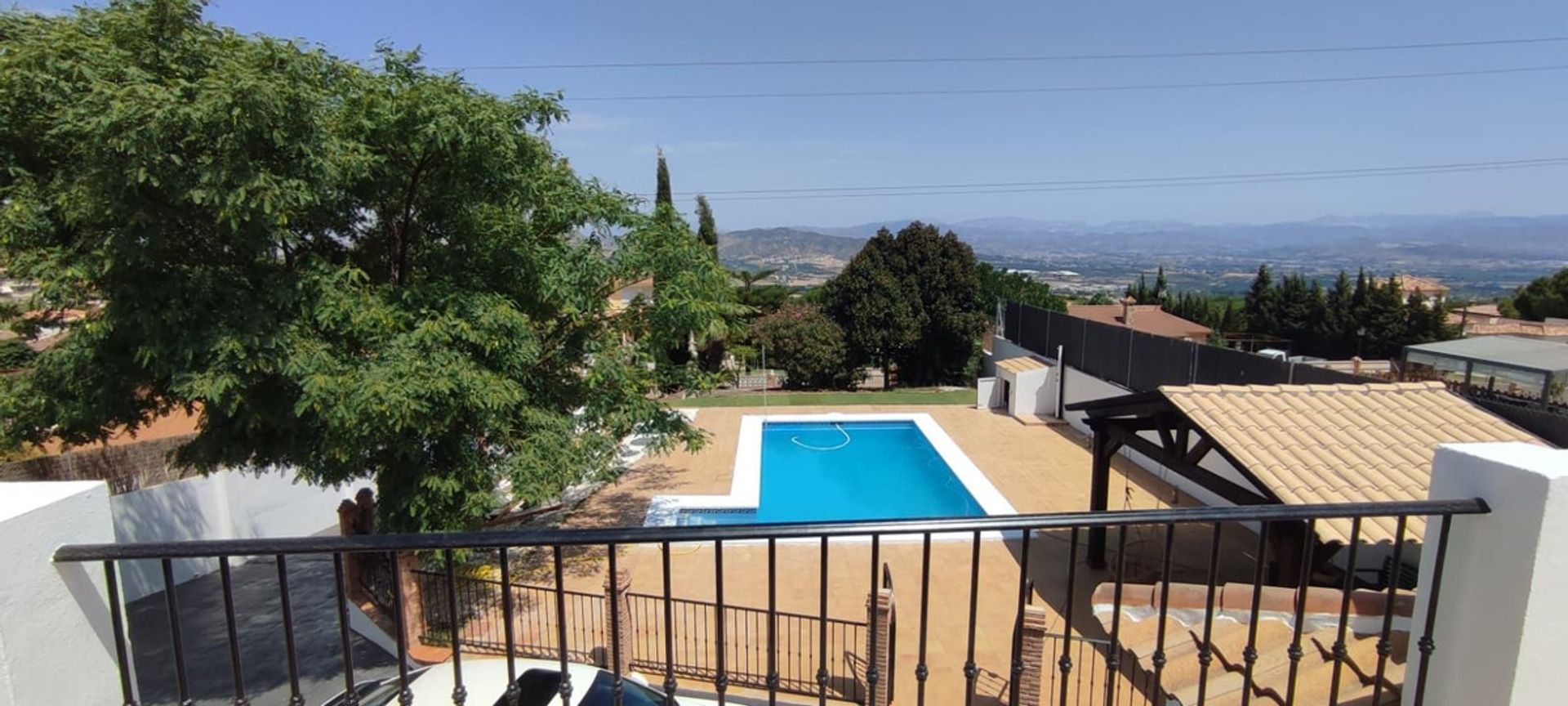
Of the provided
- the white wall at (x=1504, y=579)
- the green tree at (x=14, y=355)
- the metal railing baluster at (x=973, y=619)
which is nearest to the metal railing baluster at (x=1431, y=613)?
the white wall at (x=1504, y=579)

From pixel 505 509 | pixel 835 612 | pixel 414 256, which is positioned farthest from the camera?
pixel 505 509

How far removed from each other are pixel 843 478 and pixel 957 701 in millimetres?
7852

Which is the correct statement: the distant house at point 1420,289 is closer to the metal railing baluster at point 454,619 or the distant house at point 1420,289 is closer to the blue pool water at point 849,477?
the blue pool water at point 849,477

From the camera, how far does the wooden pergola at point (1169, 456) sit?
6.18 meters

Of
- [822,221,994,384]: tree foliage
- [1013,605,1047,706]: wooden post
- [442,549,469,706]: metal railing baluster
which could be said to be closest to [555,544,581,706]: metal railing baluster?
[442,549,469,706]: metal railing baluster

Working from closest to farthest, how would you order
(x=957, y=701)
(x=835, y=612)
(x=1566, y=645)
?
(x=1566, y=645), (x=957, y=701), (x=835, y=612)

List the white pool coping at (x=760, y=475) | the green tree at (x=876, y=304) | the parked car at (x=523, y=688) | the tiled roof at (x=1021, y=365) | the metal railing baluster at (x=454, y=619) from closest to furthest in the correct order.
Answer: the metal railing baluster at (x=454, y=619), the parked car at (x=523, y=688), the white pool coping at (x=760, y=475), the tiled roof at (x=1021, y=365), the green tree at (x=876, y=304)

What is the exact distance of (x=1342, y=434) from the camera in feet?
21.9

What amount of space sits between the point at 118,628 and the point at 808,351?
68.5 feet

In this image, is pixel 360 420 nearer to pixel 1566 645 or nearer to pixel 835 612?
pixel 835 612

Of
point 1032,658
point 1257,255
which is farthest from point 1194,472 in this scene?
point 1257,255

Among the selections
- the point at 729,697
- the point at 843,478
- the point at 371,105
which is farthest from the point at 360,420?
the point at 843,478

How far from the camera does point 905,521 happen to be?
1.81 metres

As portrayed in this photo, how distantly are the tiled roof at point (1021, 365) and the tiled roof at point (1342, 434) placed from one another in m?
9.38
